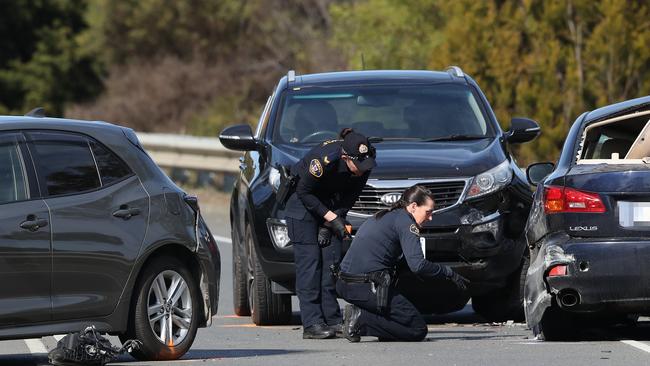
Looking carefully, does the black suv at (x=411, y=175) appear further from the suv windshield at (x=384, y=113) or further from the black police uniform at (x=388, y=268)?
the black police uniform at (x=388, y=268)

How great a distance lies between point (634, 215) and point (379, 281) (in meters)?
1.87

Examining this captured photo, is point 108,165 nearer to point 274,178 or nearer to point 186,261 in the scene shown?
point 186,261

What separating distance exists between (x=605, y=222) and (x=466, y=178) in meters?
1.99

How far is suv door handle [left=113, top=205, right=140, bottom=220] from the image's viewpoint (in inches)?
399

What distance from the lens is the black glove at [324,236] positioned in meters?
11.8

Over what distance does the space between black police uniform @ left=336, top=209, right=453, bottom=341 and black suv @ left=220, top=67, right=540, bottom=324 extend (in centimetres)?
54

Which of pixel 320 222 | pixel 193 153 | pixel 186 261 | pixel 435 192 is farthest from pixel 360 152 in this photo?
pixel 193 153

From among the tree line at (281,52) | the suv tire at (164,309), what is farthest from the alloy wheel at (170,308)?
the tree line at (281,52)

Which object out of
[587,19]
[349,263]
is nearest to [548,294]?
[349,263]

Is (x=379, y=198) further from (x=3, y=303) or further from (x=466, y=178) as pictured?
(x=3, y=303)

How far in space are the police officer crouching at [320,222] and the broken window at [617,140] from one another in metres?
1.37

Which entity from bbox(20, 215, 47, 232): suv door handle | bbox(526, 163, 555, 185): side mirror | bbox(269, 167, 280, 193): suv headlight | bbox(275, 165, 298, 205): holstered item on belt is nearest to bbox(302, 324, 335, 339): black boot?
bbox(275, 165, 298, 205): holstered item on belt

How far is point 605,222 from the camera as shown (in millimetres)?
10430

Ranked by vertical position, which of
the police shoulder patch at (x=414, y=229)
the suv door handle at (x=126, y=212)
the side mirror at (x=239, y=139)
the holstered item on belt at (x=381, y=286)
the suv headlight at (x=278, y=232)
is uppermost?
the suv door handle at (x=126, y=212)
